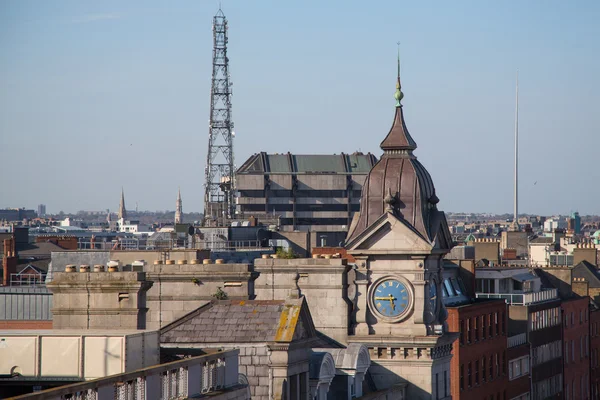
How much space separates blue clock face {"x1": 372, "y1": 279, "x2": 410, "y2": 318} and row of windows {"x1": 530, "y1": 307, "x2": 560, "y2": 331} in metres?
48.4

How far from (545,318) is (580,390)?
54.7 ft

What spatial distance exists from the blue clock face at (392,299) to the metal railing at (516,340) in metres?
41.0

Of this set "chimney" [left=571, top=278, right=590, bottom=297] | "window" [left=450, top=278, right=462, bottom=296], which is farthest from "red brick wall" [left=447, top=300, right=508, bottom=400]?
"chimney" [left=571, top=278, right=590, bottom=297]

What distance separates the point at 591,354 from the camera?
142m

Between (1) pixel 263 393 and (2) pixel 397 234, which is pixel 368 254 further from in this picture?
(1) pixel 263 393

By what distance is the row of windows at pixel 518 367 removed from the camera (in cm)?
10950

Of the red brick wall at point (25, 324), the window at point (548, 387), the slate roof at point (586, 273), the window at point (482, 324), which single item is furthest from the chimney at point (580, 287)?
the red brick wall at point (25, 324)

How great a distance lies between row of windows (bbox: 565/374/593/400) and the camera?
130 meters

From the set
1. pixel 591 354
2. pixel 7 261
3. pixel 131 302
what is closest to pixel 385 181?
pixel 131 302

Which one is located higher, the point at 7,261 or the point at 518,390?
the point at 7,261

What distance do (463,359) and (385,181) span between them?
26.2 m

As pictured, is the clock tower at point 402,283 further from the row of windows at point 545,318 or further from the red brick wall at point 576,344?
the red brick wall at point 576,344

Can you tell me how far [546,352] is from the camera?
122188 mm

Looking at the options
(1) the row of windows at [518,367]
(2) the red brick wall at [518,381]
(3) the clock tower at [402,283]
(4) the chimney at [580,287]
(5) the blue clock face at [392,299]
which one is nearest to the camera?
(3) the clock tower at [402,283]
